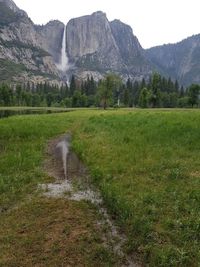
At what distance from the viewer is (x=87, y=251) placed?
35.4 ft

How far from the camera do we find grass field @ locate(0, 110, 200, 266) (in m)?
11.1

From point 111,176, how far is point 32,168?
16.4ft

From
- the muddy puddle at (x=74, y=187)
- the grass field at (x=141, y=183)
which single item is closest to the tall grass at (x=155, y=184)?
the grass field at (x=141, y=183)

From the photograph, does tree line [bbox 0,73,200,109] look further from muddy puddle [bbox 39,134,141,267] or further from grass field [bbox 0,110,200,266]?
muddy puddle [bbox 39,134,141,267]

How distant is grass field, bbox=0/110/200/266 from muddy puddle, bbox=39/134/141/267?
0.33 metres

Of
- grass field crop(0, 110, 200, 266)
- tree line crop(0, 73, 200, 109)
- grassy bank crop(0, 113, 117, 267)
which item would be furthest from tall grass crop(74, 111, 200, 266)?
tree line crop(0, 73, 200, 109)

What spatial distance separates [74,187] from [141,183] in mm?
2963

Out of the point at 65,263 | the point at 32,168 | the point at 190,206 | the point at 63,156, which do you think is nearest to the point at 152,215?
the point at 190,206

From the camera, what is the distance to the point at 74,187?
17.0 metres

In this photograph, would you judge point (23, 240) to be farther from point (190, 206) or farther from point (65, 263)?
point (190, 206)

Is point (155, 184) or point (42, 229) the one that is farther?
point (155, 184)

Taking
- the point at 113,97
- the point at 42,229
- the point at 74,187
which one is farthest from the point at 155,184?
the point at 113,97

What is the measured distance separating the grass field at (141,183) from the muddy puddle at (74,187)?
13.1 inches

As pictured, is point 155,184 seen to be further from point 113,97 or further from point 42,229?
point 113,97
